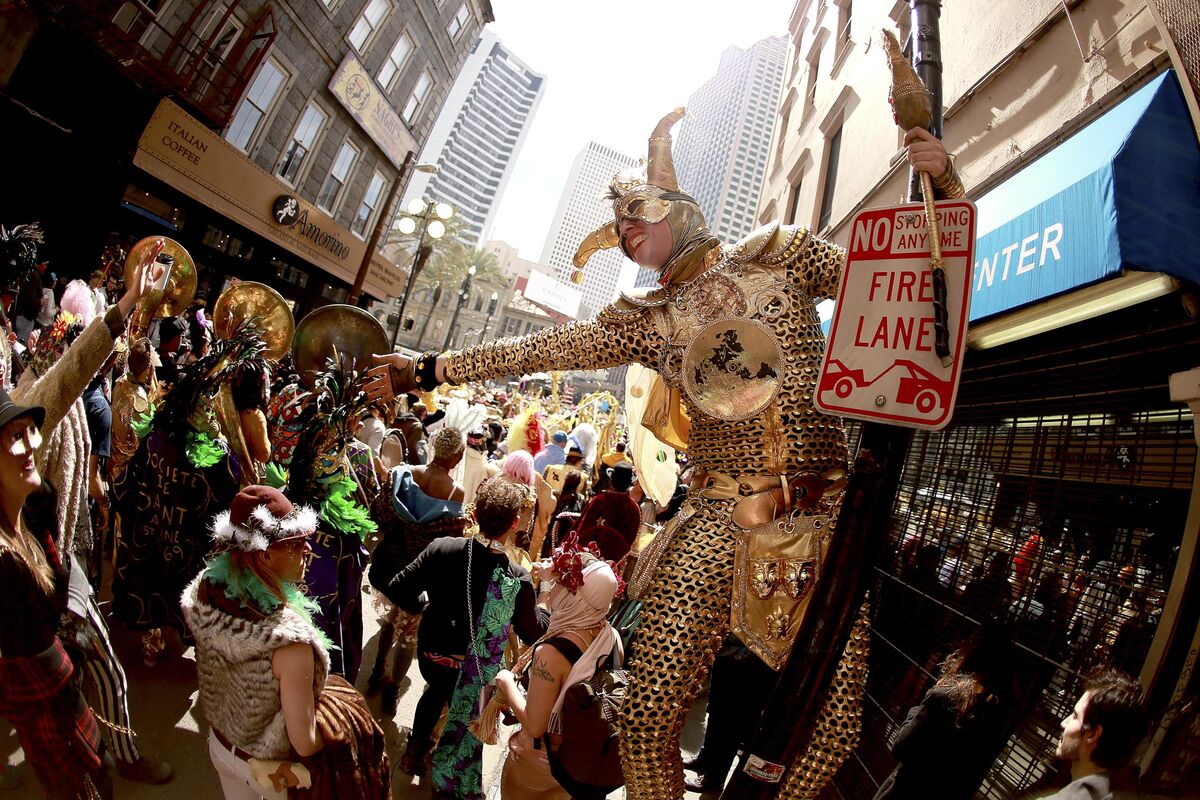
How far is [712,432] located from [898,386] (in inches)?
32.9

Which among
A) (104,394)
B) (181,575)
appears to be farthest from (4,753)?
(104,394)

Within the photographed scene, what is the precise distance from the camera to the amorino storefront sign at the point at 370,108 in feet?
57.2

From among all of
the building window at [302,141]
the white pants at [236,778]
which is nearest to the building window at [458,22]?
the building window at [302,141]

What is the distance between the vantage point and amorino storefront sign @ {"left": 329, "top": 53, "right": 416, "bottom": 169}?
57.2ft

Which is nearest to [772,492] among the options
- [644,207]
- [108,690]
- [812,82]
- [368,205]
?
[644,207]

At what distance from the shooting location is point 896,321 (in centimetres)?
158

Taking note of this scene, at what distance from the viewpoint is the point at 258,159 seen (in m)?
15.8

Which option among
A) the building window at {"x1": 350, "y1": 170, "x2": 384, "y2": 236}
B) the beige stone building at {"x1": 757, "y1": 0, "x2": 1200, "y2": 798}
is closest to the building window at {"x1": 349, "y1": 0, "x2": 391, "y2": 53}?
the building window at {"x1": 350, "y1": 170, "x2": 384, "y2": 236}

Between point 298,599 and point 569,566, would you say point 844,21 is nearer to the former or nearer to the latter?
point 569,566

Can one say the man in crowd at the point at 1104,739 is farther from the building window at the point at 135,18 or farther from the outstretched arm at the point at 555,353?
the building window at the point at 135,18

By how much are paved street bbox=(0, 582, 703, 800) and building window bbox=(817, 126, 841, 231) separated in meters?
9.57

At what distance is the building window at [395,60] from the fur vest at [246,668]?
70.1 ft

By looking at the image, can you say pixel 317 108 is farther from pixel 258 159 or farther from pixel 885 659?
pixel 885 659

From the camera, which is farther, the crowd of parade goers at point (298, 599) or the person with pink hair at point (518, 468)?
the person with pink hair at point (518, 468)
